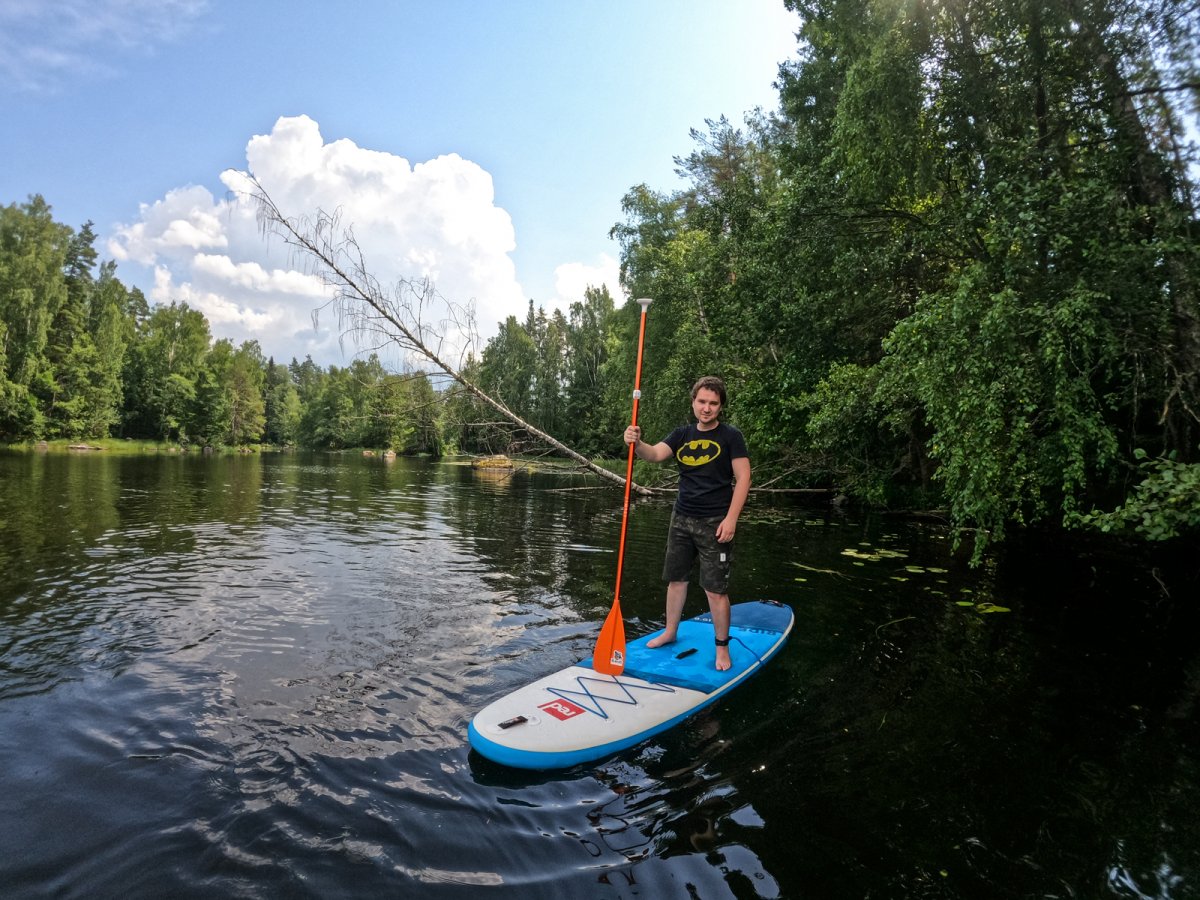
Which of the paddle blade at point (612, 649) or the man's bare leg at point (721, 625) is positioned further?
the man's bare leg at point (721, 625)

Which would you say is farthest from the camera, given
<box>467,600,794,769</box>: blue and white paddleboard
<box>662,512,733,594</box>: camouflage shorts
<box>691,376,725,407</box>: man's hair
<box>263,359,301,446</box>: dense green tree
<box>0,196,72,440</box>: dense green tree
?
<box>263,359,301,446</box>: dense green tree

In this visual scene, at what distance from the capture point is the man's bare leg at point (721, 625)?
5160 millimetres

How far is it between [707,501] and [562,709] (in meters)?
2.21

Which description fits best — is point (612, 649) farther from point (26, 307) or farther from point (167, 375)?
point (167, 375)

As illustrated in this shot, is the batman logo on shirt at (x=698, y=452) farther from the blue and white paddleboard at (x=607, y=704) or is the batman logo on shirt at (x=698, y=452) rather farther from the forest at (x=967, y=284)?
the forest at (x=967, y=284)

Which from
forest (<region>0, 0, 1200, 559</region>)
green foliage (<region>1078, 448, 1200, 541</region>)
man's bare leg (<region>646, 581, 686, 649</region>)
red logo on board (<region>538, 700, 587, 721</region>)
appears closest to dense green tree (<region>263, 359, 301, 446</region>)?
forest (<region>0, 0, 1200, 559</region>)

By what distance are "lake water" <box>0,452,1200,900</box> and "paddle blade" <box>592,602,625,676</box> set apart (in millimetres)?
748

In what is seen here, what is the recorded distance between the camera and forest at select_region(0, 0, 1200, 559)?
711 cm

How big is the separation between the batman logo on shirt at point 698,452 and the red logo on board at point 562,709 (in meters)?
2.36

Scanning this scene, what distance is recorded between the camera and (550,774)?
3828mm

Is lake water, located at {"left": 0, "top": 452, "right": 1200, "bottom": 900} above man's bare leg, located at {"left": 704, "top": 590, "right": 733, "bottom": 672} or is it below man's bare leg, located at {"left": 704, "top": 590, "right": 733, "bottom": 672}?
below

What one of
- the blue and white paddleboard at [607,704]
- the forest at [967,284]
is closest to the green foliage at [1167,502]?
the forest at [967,284]

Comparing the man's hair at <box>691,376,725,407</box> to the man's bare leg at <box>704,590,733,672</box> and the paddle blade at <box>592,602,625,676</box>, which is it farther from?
the paddle blade at <box>592,602,625,676</box>

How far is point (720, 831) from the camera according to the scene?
129 inches
